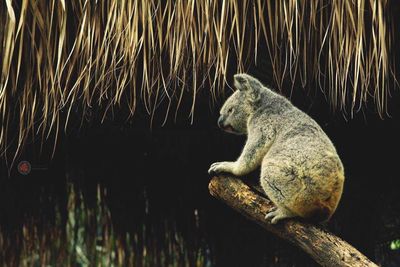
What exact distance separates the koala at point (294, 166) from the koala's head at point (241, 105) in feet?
0.58

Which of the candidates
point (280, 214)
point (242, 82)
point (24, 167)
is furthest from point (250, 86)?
point (24, 167)

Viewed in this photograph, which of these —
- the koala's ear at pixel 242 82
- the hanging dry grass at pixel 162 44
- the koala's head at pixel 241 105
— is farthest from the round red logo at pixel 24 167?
the koala's ear at pixel 242 82

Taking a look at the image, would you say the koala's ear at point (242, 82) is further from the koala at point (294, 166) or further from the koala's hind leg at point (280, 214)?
the koala's hind leg at point (280, 214)

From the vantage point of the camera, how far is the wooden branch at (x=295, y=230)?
10.3 feet

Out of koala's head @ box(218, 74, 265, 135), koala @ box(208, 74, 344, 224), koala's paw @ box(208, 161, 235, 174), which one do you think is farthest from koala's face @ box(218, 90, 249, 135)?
koala's paw @ box(208, 161, 235, 174)

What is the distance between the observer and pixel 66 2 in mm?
4410

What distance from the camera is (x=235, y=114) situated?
383 centimetres

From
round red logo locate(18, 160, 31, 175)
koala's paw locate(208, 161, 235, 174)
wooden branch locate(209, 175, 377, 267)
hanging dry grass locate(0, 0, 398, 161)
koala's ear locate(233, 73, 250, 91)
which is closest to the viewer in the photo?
wooden branch locate(209, 175, 377, 267)

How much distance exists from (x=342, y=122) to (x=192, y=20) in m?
1.43

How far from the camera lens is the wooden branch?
3.13 meters

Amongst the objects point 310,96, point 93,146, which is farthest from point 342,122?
point 93,146

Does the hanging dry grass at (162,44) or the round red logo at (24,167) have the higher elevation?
the hanging dry grass at (162,44)

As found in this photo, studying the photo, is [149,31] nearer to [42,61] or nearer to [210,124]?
[42,61]

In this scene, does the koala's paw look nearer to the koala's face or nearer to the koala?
the koala
